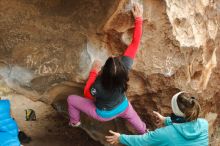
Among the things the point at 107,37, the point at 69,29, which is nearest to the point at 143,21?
the point at 107,37

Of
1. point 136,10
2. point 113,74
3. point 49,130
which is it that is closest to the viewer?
point 113,74

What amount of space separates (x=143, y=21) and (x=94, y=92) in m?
0.62

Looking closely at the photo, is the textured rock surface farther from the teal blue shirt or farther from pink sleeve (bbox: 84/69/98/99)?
the teal blue shirt

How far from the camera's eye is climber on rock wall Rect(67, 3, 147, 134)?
3262 mm

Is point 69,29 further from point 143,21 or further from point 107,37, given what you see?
point 143,21

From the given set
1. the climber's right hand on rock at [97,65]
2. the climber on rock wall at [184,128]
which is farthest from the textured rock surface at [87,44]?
the climber on rock wall at [184,128]

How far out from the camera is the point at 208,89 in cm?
414

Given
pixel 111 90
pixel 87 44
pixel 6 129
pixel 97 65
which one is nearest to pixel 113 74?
pixel 111 90

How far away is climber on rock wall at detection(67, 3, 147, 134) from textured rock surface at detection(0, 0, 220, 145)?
10cm

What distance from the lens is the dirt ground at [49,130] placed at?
4406mm

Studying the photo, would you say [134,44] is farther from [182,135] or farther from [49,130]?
[49,130]

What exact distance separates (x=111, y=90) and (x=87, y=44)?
483mm

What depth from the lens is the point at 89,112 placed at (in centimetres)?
359

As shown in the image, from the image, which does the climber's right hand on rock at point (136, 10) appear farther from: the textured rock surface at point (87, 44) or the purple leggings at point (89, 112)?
the purple leggings at point (89, 112)
